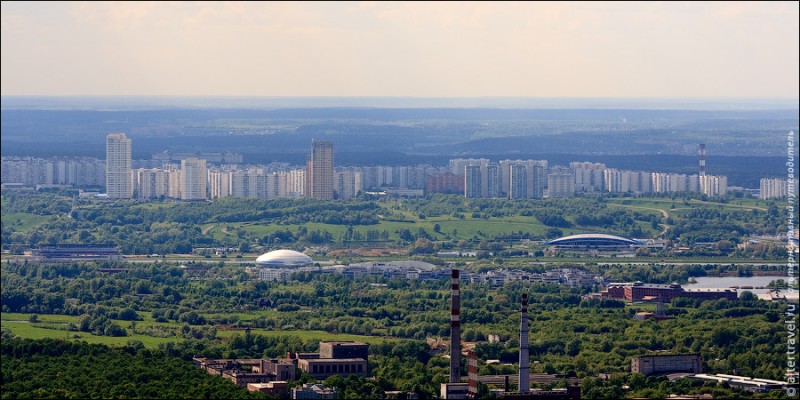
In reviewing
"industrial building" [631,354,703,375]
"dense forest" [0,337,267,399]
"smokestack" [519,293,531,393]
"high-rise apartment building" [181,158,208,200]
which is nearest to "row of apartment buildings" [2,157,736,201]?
"high-rise apartment building" [181,158,208,200]

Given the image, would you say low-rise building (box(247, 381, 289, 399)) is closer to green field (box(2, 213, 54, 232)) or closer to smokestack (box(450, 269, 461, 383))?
smokestack (box(450, 269, 461, 383))

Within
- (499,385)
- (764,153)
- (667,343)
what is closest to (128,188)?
(764,153)

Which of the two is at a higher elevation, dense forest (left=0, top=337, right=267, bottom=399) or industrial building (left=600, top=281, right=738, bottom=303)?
industrial building (left=600, top=281, right=738, bottom=303)

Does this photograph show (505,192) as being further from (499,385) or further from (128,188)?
(499,385)

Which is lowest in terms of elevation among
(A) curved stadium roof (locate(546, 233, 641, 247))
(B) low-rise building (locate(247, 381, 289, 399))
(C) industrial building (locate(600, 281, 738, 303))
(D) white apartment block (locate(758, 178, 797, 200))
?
(B) low-rise building (locate(247, 381, 289, 399))

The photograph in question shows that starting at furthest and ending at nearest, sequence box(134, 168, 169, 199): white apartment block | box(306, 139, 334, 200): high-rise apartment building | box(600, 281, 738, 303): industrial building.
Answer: box(134, 168, 169, 199): white apartment block < box(306, 139, 334, 200): high-rise apartment building < box(600, 281, 738, 303): industrial building

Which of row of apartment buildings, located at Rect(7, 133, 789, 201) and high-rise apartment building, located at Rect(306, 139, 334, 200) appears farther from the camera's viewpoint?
row of apartment buildings, located at Rect(7, 133, 789, 201)
